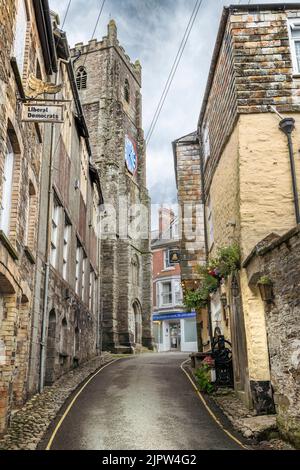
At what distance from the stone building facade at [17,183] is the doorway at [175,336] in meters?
32.5

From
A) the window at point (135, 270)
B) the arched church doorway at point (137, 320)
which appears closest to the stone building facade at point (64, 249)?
the window at point (135, 270)

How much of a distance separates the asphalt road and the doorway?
94.9 feet

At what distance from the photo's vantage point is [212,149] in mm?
14562

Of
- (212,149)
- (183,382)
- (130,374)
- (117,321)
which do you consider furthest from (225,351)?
(117,321)

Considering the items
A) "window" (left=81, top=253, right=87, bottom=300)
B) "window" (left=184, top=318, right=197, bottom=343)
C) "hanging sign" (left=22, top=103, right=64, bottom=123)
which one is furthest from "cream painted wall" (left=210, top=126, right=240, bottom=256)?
"window" (left=184, top=318, right=197, bottom=343)

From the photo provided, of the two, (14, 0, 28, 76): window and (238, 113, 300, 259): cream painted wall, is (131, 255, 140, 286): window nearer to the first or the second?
(238, 113, 300, 259): cream painted wall

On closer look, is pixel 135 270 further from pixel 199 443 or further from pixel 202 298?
pixel 199 443

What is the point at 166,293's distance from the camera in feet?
138

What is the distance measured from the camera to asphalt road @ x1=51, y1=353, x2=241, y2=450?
729 cm

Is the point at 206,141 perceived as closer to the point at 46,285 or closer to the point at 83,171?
the point at 83,171

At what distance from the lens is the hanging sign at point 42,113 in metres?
8.79

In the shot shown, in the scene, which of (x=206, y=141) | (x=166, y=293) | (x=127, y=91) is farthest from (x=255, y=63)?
(x=127, y=91)

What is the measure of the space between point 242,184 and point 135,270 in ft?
92.8

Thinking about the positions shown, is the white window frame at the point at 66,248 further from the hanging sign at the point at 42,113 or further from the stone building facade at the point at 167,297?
the stone building facade at the point at 167,297
